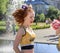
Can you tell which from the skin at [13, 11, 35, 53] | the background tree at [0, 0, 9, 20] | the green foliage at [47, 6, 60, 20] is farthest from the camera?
the green foliage at [47, 6, 60, 20]

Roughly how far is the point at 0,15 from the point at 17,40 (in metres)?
14.7

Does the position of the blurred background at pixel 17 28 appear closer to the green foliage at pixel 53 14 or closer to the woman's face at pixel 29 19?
the green foliage at pixel 53 14

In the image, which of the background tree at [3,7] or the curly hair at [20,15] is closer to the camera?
the curly hair at [20,15]

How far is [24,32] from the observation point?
2.25 meters

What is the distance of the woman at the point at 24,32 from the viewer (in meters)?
2.22

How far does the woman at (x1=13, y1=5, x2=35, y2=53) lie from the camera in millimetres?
2221

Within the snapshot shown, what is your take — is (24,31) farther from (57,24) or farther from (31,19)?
(57,24)

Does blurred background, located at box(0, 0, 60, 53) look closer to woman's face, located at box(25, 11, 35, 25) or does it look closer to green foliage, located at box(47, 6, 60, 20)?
green foliage, located at box(47, 6, 60, 20)

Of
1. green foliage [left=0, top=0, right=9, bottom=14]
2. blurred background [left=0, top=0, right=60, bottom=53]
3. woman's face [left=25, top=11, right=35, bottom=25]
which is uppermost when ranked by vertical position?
green foliage [left=0, top=0, right=9, bottom=14]

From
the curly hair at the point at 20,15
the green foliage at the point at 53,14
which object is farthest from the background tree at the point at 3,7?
the curly hair at the point at 20,15

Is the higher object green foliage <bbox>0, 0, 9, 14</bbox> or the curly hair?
green foliage <bbox>0, 0, 9, 14</bbox>

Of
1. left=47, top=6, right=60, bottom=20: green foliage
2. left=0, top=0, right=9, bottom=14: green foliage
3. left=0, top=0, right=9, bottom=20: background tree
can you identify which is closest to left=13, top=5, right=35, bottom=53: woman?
left=0, top=0, right=9, bottom=20: background tree

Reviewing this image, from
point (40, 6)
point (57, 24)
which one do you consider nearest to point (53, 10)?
point (40, 6)

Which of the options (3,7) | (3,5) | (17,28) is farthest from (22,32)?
(3,5)
